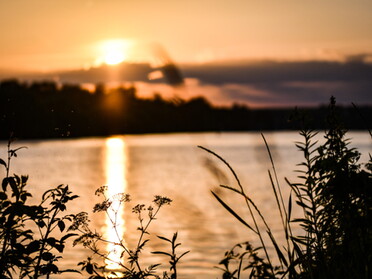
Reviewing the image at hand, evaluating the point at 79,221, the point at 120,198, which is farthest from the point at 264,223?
the point at 79,221

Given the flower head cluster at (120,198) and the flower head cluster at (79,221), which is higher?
the flower head cluster at (120,198)

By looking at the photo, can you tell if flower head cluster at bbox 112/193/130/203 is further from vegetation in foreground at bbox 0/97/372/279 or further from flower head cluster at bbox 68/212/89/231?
flower head cluster at bbox 68/212/89/231

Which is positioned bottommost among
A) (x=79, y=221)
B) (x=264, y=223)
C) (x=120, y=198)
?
(x=264, y=223)

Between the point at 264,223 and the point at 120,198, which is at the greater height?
the point at 120,198

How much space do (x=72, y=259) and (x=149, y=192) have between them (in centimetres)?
4200

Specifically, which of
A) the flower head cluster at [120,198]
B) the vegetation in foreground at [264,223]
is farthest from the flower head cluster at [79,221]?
the flower head cluster at [120,198]

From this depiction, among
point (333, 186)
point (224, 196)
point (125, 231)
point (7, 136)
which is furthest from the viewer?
point (125, 231)

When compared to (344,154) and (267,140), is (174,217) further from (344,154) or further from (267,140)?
(267,140)

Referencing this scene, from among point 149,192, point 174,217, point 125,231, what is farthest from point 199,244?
point 149,192

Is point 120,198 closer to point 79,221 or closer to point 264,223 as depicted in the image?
point 79,221

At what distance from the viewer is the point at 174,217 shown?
40500 mm

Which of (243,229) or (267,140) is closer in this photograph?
(267,140)

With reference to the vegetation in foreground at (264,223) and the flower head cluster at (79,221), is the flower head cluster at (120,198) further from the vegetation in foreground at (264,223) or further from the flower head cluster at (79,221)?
the flower head cluster at (79,221)

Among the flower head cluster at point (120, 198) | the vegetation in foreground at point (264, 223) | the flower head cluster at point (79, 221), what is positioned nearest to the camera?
the vegetation in foreground at point (264, 223)
